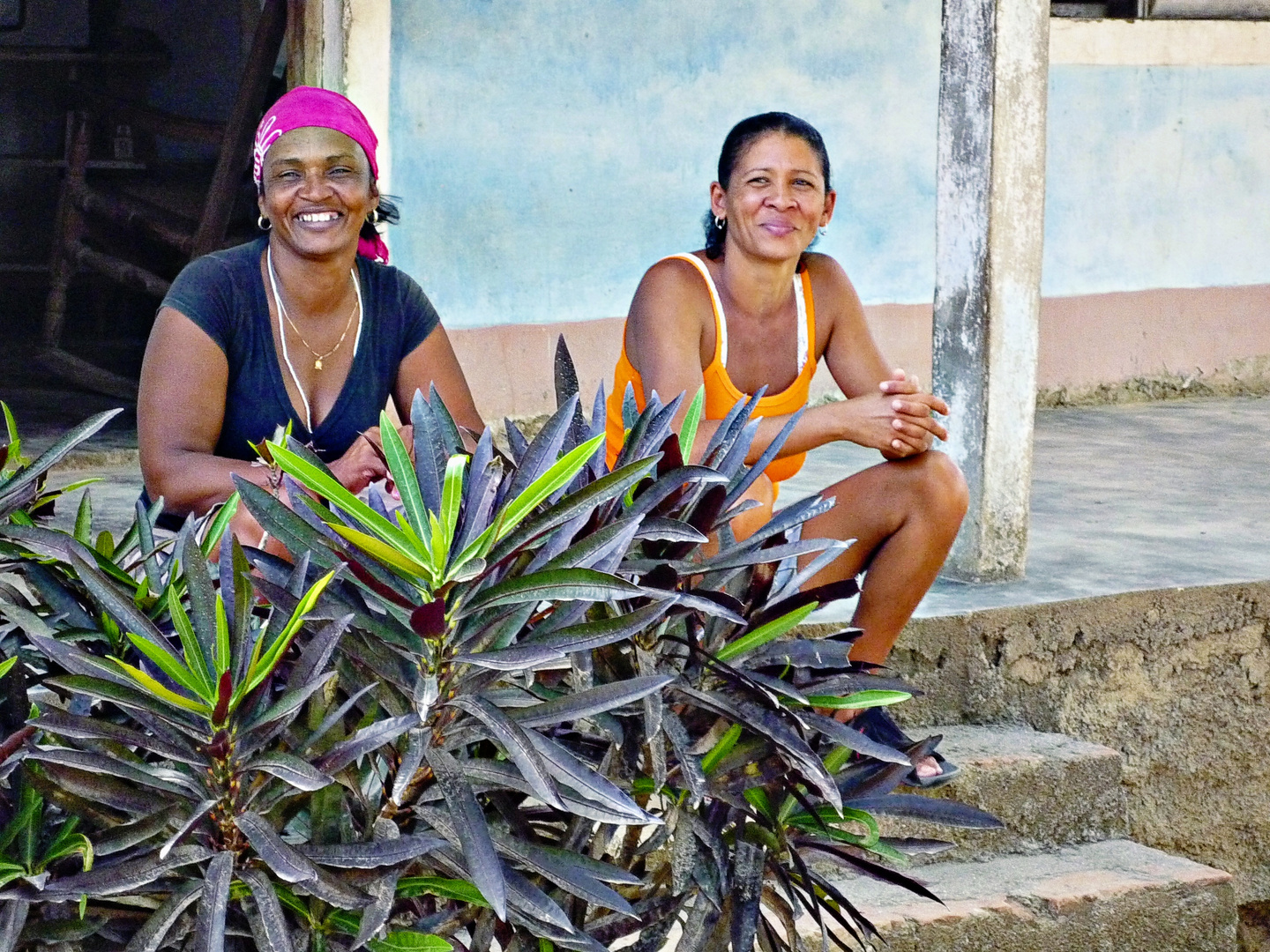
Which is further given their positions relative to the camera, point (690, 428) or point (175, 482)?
point (175, 482)

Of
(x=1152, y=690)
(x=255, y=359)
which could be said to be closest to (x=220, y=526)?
(x=255, y=359)

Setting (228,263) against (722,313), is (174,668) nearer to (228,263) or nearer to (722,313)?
(228,263)

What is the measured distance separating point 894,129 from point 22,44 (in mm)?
5739

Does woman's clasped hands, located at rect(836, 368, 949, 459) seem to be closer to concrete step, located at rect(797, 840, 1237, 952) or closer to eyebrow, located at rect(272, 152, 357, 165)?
concrete step, located at rect(797, 840, 1237, 952)

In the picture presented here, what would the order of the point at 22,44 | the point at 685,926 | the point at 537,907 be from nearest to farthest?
the point at 537,907, the point at 685,926, the point at 22,44

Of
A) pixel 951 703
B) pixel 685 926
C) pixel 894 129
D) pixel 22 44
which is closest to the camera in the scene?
pixel 685 926

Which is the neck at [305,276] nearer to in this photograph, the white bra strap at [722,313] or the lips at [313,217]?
the lips at [313,217]

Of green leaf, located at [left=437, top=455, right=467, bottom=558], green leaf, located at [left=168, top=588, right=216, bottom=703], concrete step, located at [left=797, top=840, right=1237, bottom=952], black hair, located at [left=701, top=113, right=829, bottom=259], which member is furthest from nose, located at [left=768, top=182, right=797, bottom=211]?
green leaf, located at [left=168, top=588, right=216, bottom=703]

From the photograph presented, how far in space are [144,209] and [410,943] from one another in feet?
Result: 20.9

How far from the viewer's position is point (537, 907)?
1.55 meters

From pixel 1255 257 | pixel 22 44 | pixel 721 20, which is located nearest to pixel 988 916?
pixel 721 20

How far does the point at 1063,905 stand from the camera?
10.9 ft

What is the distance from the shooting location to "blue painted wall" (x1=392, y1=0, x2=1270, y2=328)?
18.1ft

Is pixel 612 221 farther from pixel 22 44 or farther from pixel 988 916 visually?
pixel 22 44
